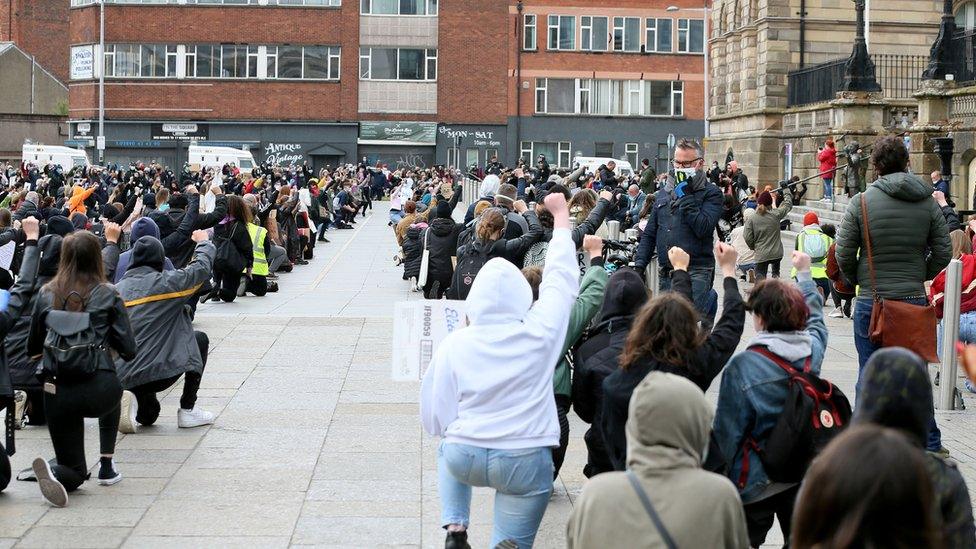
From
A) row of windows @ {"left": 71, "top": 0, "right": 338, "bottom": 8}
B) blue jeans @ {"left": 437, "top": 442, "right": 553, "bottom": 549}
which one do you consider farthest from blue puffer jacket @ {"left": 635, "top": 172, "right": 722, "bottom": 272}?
row of windows @ {"left": 71, "top": 0, "right": 338, "bottom": 8}

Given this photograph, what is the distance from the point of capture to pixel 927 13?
42000 mm

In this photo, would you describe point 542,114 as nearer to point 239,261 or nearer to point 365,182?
point 365,182

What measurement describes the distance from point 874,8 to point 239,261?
28.1 metres

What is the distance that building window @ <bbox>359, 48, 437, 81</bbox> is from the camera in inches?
2783

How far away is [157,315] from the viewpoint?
974cm

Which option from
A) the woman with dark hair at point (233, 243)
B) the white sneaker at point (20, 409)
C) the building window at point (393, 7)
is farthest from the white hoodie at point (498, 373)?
the building window at point (393, 7)

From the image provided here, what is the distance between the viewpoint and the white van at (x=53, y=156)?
5397 centimetres

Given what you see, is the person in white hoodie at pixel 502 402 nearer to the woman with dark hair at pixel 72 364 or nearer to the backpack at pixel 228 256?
the woman with dark hair at pixel 72 364

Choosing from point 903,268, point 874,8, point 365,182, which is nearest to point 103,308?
point 903,268

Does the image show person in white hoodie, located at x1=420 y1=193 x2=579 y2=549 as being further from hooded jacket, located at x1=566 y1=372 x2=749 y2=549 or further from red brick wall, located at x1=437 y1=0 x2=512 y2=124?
red brick wall, located at x1=437 y1=0 x2=512 y2=124

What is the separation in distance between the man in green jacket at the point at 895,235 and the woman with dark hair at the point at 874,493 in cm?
563

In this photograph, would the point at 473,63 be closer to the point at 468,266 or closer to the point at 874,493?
the point at 468,266

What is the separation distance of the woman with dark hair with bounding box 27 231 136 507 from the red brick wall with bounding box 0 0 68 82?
269 feet

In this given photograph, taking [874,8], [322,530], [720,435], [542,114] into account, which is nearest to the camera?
[720,435]
